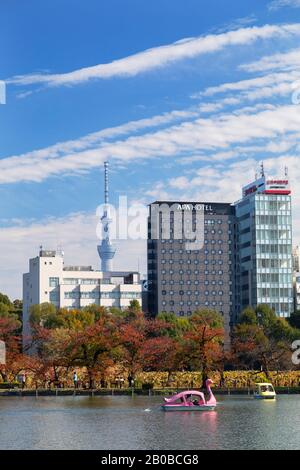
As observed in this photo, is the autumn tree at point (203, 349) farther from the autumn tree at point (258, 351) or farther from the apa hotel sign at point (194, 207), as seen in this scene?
the apa hotel sign at point (194, 207)

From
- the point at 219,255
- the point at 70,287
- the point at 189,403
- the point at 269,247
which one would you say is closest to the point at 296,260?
the point at 269,247

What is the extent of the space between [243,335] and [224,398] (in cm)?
2932

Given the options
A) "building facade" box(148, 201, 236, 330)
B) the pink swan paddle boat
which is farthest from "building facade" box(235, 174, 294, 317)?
the pink swan paddle boat

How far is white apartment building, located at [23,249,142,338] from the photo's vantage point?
456ft

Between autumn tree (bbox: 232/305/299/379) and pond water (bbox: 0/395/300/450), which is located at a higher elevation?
autumn tree (bbox: 232/305/299/379)

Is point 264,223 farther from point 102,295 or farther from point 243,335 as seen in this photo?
point 243,335

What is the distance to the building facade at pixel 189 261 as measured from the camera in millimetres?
139500

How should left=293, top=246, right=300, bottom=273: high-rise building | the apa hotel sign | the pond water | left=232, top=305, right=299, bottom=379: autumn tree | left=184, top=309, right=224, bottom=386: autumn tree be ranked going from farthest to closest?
left=293, top=246, right=300, bottom=273: high-rise building, the apa hotel sign, left=232, top=305, right=299, bottom=379: autumn tree, left=184, top=309, right=224, bottom=386: autumn tree, the pond water

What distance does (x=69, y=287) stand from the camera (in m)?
140

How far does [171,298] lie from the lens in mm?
139625

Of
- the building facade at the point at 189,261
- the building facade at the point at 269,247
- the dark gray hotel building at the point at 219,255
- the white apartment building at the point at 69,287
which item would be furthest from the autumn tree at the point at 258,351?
the white apartment building at the point at 69,287

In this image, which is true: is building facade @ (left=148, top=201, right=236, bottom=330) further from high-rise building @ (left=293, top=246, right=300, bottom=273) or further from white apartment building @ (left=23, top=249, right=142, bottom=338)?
high-rise building @ (left=293, top=246, right=300, bottom=273)

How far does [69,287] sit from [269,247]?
33.0m
